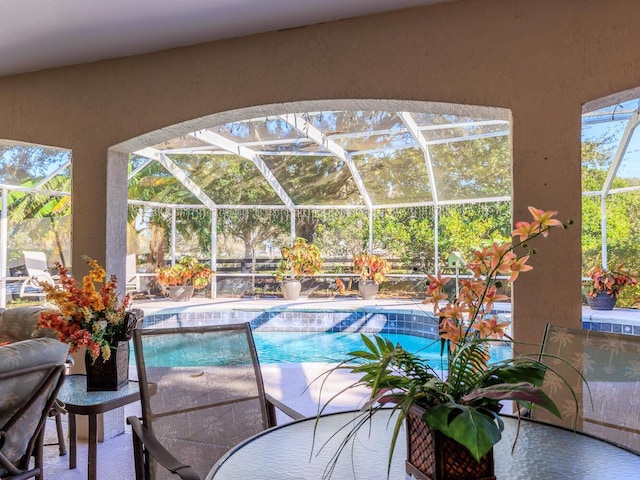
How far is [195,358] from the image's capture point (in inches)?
87.3

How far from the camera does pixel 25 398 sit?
2.13 m

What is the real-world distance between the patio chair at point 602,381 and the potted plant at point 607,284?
6285 millimetres

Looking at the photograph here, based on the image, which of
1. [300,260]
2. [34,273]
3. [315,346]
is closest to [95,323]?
[315,346]

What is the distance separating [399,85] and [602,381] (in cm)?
186

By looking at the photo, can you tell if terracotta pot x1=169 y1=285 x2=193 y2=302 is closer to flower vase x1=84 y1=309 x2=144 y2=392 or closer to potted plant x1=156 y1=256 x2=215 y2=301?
potted plant x1=156 y1=256 x2=215 y2=301

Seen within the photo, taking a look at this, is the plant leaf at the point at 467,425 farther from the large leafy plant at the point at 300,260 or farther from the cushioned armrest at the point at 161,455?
the large leafy plant at the point at 300,260

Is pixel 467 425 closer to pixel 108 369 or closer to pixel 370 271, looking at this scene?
pixel 108 369

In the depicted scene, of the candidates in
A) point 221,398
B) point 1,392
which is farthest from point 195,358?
point 1,392

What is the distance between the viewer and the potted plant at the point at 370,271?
1020cm

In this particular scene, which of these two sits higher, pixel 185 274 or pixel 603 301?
pixel 185 274

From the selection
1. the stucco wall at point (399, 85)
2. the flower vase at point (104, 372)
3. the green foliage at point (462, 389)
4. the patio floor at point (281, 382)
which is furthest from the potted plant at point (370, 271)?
the green foliage at point (462, 389)

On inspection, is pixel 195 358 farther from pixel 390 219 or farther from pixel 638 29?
pixel 390 219

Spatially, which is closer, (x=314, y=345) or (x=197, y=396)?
(x=197, y=396)

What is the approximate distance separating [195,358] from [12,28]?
233cm
